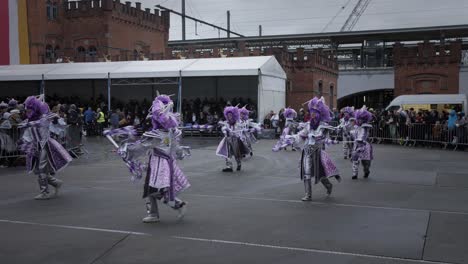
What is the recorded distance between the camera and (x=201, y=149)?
2108 centimetres

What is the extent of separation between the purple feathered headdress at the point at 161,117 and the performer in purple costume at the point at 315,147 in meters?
2.93

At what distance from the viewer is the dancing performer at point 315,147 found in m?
9.84

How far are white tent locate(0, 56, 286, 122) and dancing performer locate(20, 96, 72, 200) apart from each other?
1803 centimetres

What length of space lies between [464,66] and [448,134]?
2160 cm

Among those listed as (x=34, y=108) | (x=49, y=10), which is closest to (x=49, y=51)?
(x=49, y=10)

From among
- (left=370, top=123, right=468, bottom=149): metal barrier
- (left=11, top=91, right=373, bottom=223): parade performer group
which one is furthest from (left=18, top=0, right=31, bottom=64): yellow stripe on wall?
(left=11, top=91, right=373, bottom=223): parade performer group

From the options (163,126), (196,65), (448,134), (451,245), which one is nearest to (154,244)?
(163,126)

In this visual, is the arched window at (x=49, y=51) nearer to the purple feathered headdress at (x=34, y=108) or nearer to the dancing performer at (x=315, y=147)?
the purple feathered headdress at (x=34, y=108)

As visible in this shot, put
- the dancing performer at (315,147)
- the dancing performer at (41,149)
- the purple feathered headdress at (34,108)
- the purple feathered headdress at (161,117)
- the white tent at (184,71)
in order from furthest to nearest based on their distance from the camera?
1. the white tent at (184,71)
2. the purple feathered headdress at (34,108)
3. the dancing performer at (41,149)
4. the dancing performer at (315,147)
5. the purple feathered headdress at (161,117)

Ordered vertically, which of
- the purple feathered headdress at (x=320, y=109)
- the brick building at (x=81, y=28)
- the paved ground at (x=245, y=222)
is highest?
the brick building at (x=81, y=28)

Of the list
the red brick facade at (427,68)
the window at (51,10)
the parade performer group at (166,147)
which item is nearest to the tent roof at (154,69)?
the parade performer group at (166,147)

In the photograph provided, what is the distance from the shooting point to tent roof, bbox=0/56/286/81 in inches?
1108

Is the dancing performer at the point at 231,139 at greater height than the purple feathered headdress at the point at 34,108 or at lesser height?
lesser

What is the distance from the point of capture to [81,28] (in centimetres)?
4622
